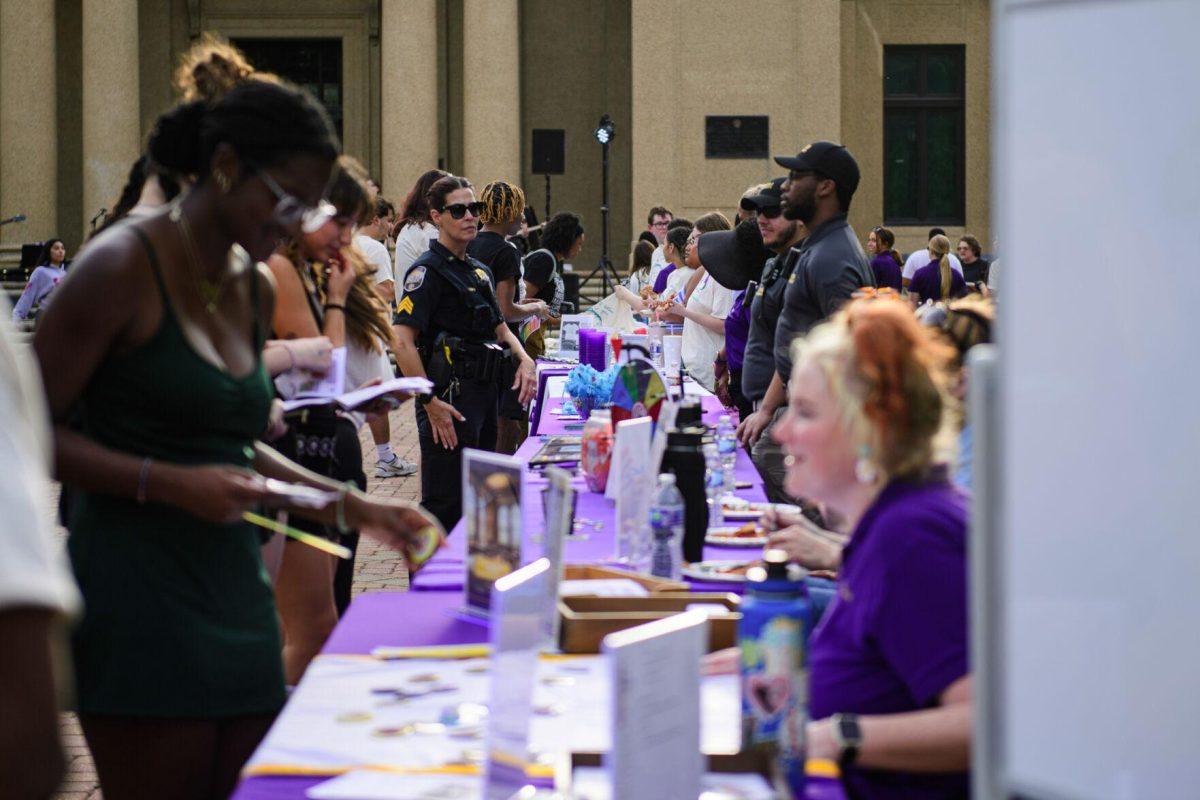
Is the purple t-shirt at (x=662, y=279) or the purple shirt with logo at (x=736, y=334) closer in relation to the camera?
the purple shirt with logo at (x=736, y=334)

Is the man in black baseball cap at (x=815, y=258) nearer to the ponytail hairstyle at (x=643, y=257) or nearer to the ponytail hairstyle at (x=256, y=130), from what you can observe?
the ponytail hairstyle at (x=256, y=130)

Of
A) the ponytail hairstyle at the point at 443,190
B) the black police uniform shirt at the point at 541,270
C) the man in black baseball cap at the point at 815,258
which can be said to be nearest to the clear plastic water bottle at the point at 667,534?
the man in black baseball cap at the point at 815,258

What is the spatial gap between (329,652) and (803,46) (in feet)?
67.7

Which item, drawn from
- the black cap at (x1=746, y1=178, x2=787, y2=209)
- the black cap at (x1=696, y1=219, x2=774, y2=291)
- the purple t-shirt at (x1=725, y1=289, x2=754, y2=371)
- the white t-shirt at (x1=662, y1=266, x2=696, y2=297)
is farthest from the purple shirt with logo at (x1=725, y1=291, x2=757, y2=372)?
the white t-shirt at (x1=662, y1=266, x2=696, y2=297)

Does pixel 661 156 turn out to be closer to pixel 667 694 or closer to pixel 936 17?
pixel 936 17

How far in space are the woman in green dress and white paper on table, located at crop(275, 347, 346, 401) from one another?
171 centimetres

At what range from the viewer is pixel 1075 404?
1.33 m

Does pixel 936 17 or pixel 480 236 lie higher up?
pixel 936 17

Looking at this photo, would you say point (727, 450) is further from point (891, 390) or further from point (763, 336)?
point (891, 390)

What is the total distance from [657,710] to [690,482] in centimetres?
205

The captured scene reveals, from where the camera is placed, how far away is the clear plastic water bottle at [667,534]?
3.56 meters

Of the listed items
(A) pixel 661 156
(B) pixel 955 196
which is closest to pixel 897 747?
(A) pixel 661 156

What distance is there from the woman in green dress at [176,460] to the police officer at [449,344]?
406 centimetres

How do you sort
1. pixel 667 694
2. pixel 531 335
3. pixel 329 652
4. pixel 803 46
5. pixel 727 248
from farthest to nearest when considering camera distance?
pixel 803 46
pixel 531 335
pixel 727 248
pixel 329 652
pixel 667 694
